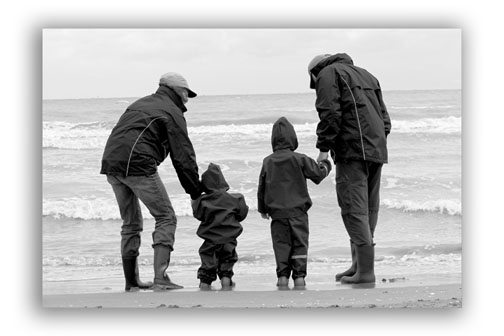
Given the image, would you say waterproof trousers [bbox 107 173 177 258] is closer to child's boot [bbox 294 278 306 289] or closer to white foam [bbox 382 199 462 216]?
child's boot [bbox 294 278 306 289]

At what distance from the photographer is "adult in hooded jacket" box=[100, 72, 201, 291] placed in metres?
6.50

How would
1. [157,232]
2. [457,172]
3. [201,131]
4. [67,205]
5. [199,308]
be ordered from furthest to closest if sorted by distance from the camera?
[201,131] < [457,172] < [67,205] < [157,232] < [199,308]

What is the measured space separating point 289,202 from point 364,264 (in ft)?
2.27

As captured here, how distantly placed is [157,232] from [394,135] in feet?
28.1

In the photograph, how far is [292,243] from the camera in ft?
22.0

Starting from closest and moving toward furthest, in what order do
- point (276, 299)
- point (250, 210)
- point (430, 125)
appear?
point (276, 299) → point (250, 210) → point (430, 125)

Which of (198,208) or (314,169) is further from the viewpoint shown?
(198,208)

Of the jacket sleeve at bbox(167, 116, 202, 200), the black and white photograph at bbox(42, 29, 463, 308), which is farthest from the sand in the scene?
the jacket sleeve at bbox(167, 116, 202, 200)

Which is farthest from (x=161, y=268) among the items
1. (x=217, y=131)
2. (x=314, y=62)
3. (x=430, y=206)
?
(x=217, y=131)

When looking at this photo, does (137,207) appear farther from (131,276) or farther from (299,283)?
(299,283)

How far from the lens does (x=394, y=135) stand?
576 inches
